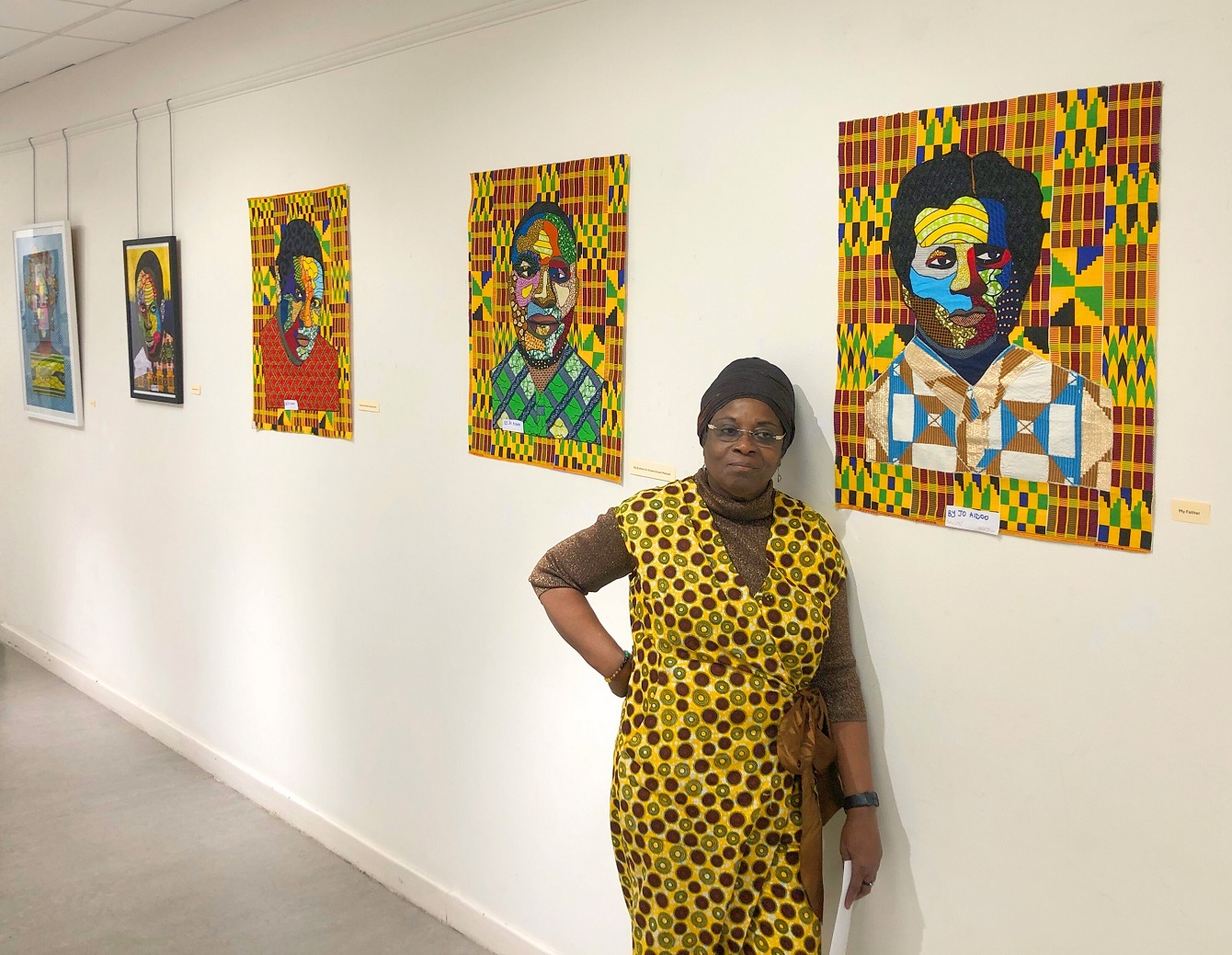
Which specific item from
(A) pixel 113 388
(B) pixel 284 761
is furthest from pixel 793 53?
(A) pixel 113 388

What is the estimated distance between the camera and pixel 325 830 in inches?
151

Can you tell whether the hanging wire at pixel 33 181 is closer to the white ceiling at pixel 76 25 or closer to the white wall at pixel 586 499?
the white wall at pixel 586 499

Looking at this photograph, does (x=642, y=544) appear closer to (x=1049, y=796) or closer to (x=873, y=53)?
(x=1049, y=796)

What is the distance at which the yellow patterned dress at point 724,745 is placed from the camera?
2.09 m

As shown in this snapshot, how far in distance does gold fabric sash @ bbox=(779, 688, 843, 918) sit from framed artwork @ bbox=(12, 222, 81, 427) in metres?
4.24

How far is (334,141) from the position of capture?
350cm

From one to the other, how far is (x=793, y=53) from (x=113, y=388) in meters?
3.75

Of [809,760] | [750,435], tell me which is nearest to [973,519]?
[750,435]

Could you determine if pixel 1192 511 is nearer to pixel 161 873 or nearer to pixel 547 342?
pixel 547 342

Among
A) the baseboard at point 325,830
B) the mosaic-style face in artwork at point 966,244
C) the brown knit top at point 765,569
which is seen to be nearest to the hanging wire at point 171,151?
the baseboard at point 325,830

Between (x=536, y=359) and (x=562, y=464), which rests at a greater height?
(x=536, y=359)

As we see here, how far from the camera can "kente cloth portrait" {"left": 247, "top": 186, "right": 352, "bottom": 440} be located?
353cm

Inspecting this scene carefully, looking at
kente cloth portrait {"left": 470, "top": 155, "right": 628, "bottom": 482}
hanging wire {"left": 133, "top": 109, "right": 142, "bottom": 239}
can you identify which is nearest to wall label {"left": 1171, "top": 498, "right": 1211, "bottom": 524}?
kente cloth portrait {"left": 470, "top": 155, "right": 628, "bottom": 482}

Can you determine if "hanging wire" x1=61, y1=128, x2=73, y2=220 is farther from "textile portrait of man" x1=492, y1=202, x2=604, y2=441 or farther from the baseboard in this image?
"textile portrait of man" x1=492, y1=202, x2=604, y2=441
